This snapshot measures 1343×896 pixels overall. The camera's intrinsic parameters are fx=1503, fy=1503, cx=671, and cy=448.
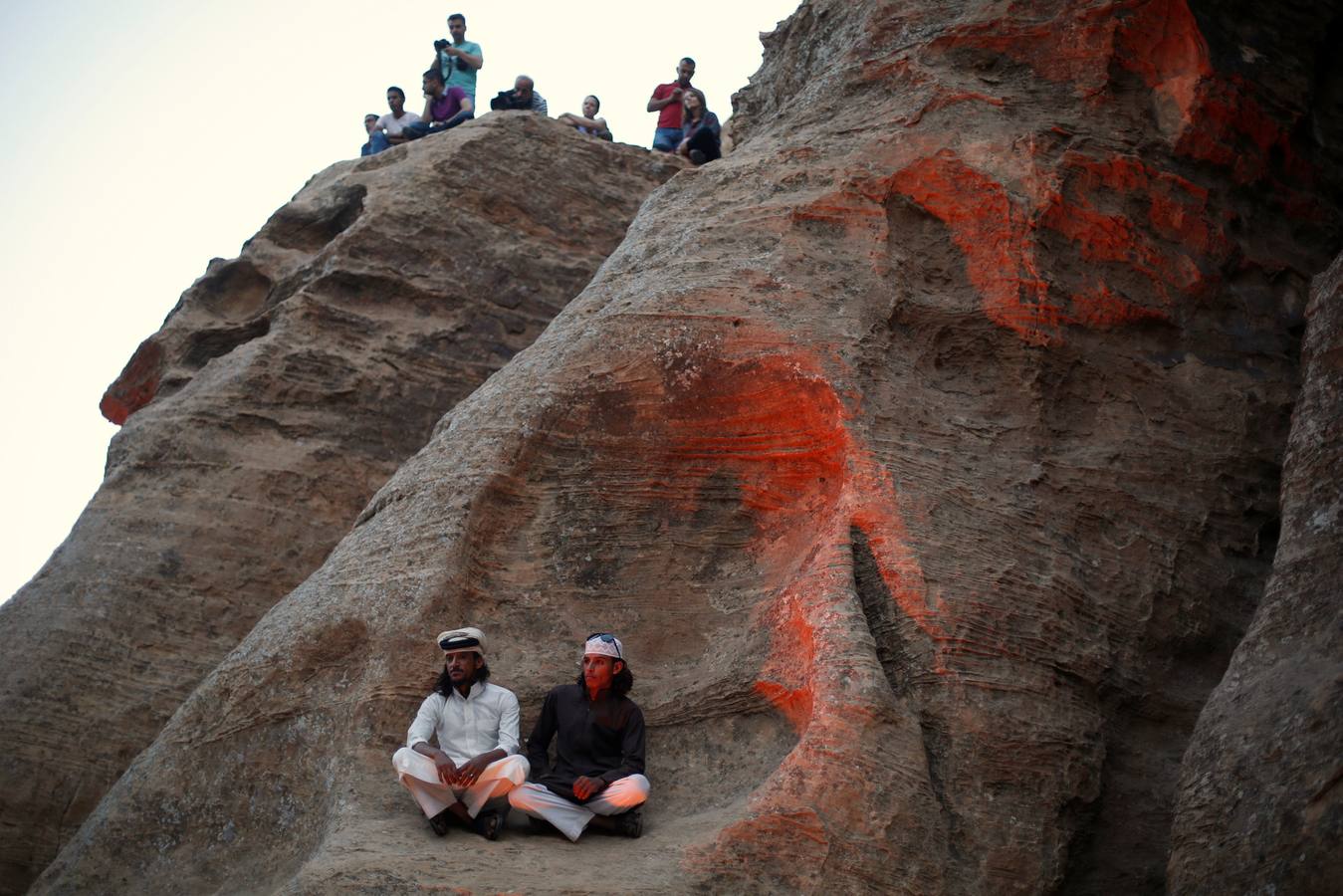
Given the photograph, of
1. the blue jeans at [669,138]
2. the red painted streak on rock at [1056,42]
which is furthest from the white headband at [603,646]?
the blue jeans at [669,138]

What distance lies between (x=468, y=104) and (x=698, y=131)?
221 centimetres

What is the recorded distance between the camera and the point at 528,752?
6656 mm

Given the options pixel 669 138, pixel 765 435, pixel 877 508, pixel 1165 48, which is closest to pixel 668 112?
pixel 669 138

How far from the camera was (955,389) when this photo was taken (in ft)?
25.5

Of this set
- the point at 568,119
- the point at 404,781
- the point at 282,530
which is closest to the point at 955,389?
the point at 404,781

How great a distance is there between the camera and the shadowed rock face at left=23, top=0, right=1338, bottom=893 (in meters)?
6.30

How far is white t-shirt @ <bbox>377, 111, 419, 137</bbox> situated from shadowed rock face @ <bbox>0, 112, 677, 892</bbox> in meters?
0.90

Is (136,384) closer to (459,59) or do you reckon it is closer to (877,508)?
(459,59)

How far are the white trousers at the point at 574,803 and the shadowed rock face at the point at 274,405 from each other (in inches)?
157

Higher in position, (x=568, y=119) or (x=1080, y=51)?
(x=568, y=119)

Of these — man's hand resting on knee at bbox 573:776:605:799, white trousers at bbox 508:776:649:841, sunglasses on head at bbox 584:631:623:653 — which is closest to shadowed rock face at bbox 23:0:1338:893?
white trousers at bbox 508:776:649:841

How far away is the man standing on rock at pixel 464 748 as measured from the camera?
623 centimetres

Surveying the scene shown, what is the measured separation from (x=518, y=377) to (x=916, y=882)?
3384 millimetres

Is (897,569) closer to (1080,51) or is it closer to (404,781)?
(404,781)
